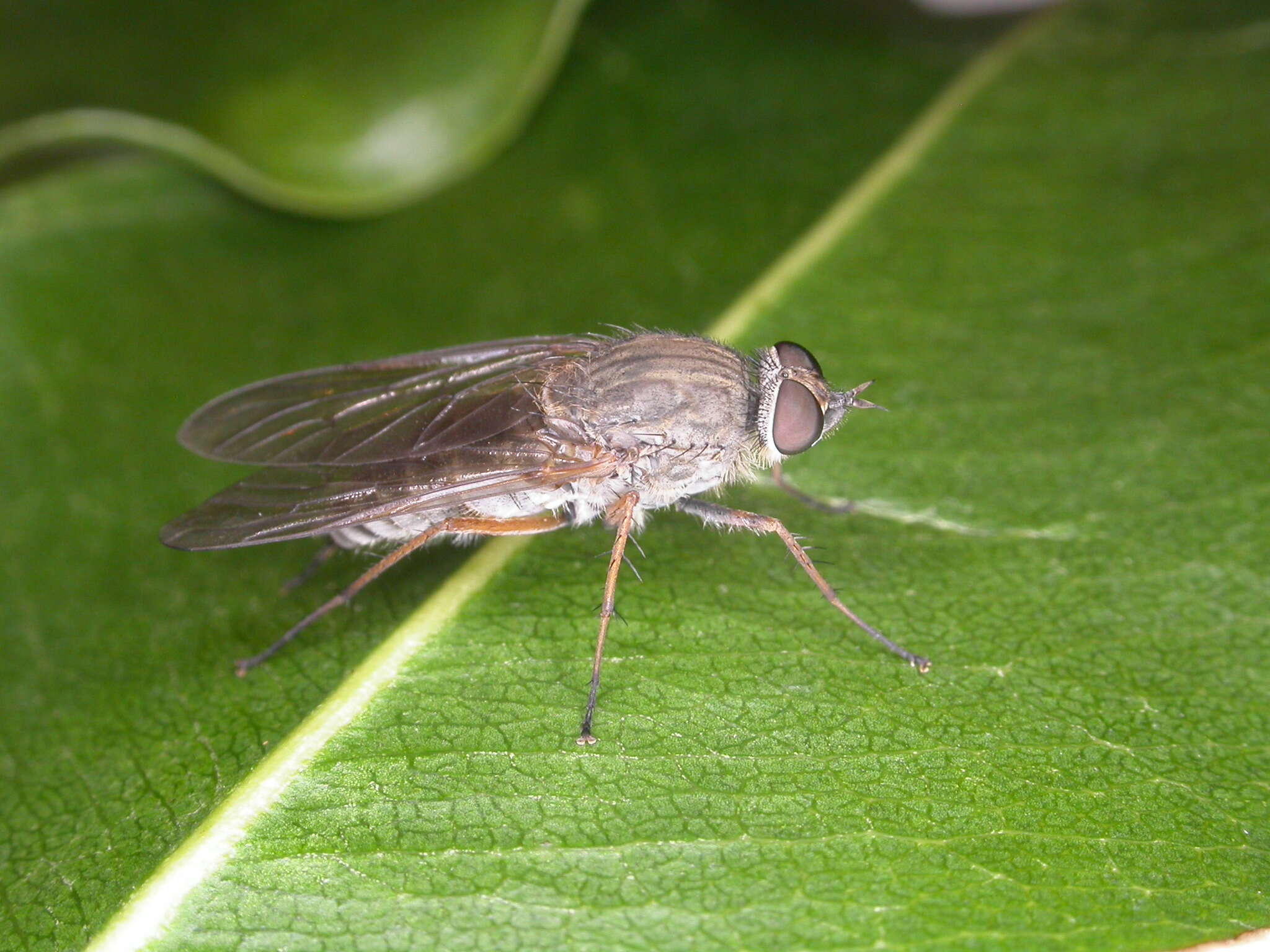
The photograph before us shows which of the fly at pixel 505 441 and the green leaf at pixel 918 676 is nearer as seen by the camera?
the green leaf at pixel 918 676

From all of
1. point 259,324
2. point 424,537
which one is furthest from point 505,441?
point 259,324

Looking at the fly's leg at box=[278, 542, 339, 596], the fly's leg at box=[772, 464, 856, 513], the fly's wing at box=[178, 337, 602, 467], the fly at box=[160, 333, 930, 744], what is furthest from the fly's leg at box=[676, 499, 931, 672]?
the fly's leg at box=[278, 542, 339, 596]

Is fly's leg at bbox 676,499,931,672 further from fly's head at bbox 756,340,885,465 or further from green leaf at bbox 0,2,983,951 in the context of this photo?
fly's head at bbox 756,340,885,465

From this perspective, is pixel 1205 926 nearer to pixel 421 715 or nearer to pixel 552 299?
pixel 421 715

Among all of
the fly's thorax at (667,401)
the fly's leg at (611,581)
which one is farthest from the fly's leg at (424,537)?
the fly's thorax at (667,401)

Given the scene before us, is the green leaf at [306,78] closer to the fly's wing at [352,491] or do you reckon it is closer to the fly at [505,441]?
the fly at [505,441]
